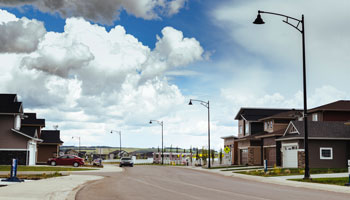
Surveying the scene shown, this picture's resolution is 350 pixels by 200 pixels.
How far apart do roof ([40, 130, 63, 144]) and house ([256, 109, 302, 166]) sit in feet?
106

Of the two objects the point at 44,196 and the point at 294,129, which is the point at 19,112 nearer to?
the point at 294,129

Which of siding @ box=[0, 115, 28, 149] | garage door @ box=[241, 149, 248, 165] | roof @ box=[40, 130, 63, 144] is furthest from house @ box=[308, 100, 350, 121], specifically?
roof @ box=[40, 130, 63, 144]

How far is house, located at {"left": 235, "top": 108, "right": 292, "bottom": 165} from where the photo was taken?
5844 cm

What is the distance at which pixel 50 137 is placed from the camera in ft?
229

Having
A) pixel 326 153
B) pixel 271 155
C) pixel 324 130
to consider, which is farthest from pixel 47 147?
pixel 326 153

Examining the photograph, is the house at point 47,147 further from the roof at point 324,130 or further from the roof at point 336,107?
the roof at point 336,107

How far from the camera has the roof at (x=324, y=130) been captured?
42.7 m

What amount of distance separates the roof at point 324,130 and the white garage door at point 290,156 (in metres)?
1.47

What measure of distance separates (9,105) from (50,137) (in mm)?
17558

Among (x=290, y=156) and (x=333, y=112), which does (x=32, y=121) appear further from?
(x=333, y=112)

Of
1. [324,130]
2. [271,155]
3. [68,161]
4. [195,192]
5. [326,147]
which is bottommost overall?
[68,161]

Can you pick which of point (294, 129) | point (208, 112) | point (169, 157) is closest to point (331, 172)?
point (294, 129)

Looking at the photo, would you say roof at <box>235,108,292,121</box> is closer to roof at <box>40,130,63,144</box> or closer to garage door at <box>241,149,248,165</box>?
garage door at <box>241,149,248,165</box>

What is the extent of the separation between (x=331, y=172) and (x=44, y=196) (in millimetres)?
26928
